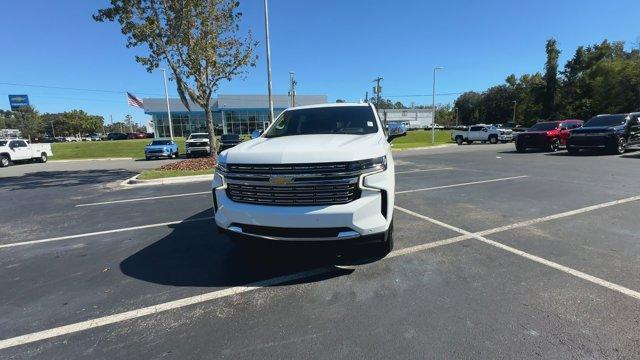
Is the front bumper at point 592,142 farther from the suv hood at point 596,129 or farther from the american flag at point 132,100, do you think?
the american flag at point 132,100

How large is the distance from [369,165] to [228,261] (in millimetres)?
2242

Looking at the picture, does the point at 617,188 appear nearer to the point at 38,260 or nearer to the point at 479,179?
the point at 479,179

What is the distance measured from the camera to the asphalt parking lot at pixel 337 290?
2.76m

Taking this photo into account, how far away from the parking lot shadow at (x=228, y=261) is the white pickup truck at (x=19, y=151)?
2528 centimetres

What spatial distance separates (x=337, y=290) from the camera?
3625 mm

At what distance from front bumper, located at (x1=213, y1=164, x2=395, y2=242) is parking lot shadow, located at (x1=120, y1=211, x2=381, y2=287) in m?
0.13

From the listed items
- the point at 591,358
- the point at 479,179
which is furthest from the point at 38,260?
the point at 479,179

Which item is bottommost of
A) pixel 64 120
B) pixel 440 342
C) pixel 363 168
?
pixel 440 342

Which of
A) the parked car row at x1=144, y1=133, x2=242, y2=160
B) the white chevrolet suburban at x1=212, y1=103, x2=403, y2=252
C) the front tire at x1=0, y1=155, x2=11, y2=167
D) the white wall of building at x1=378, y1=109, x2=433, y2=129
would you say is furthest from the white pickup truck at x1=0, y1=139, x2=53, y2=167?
the white wall of building at x1=378, y1=109, x2=433, y2=129

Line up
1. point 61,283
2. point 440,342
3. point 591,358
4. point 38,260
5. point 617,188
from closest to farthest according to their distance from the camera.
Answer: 1. point 591,358
2. point 440,342
3. point 61,283
4. point 38,260
5. point 617,188

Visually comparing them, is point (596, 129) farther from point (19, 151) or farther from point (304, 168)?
point (19, 151)

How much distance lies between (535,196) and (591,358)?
20.1 ft

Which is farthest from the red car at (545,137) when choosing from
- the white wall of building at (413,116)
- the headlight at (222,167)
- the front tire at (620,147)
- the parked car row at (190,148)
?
the white wall of building at (413,116)

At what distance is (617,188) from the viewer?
8.36 m
